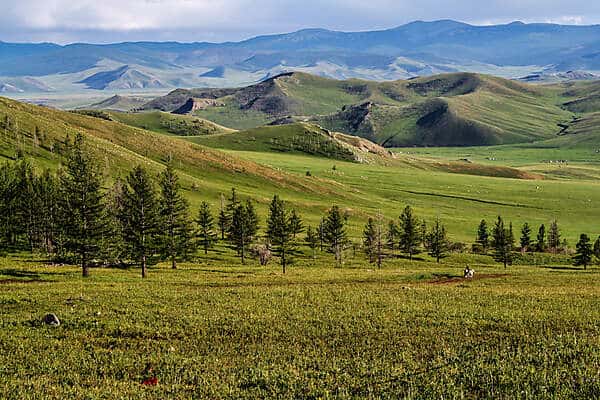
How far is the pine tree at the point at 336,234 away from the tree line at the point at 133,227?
240mm

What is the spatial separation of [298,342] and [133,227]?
40980mm

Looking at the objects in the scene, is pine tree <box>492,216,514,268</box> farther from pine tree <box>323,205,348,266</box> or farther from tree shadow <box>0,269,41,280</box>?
tree shadow <box>0,269,41,280</box>

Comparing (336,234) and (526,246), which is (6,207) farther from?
(526,246)

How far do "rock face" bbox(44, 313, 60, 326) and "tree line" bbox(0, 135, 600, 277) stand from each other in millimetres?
24848

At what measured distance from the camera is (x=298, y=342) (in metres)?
28.6

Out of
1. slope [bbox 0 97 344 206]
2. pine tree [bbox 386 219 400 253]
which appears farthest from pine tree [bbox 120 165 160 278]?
slope [bbox 0 97 344 206]

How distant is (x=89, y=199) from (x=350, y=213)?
108727mm

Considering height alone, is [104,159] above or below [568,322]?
above

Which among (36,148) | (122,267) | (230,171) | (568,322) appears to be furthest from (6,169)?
(230,171)

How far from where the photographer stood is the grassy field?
21328 mm

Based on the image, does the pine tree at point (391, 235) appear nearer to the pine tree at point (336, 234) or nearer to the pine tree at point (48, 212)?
the pine tree at point (336, 234)

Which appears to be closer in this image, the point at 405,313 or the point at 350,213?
→ the point at 405,313

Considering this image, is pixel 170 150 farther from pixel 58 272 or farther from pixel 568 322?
pixel 568 322

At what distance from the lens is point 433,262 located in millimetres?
105562
